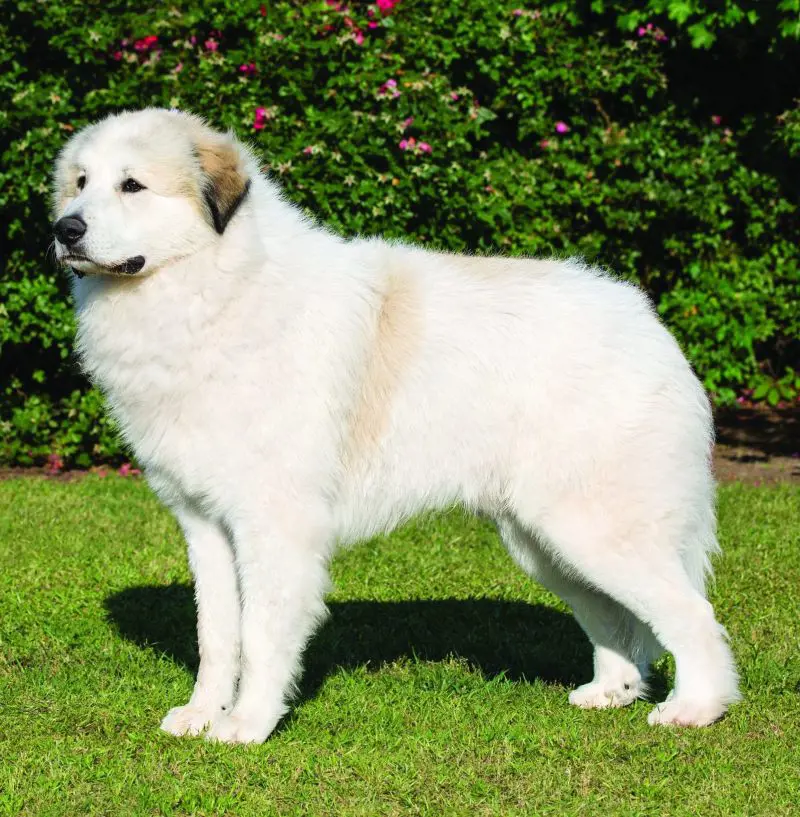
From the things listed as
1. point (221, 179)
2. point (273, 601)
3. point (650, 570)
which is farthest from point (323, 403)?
point (650, 570)

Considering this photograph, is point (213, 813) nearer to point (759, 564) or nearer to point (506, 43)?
point (759, 564)

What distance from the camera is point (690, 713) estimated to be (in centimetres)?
391

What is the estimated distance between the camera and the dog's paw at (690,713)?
3.90m

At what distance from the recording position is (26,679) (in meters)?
4.41

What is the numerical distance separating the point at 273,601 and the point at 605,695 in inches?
49.2

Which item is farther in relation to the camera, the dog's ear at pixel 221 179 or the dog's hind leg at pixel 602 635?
the dog's hind leg at pixel 602 635

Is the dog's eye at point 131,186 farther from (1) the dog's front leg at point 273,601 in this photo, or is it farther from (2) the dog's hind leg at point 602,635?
(2) the dog's hind leg at point 602,635

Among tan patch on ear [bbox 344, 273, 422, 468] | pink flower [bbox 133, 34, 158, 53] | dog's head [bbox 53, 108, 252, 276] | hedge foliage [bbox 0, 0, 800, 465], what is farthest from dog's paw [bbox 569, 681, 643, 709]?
pink flower [bbox 133, 34, 158, 53]

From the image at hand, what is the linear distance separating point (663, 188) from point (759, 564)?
127 inches

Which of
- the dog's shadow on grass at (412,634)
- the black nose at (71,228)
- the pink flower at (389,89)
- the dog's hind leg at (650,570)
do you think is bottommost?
the dog's shadow on grass at (412,634)

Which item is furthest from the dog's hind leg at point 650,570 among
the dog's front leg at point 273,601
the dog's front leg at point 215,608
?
the dog's front leg at point 215,608

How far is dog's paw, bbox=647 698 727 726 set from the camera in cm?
390

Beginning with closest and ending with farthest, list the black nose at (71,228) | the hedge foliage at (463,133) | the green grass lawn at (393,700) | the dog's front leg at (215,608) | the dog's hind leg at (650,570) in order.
→ the green grass lawn at (393,700), the black nose at (71,228), the dog's hind leg at (650,570), the dog's front leg at (215,608), the hedge foliage at (463,133)

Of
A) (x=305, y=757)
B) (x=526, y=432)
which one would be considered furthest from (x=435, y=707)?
(x=526, y=432)
